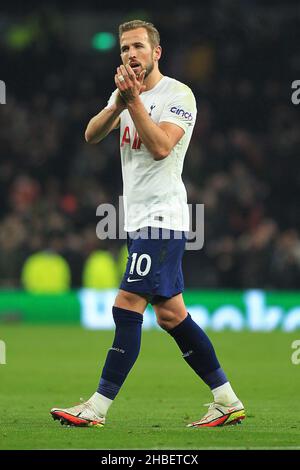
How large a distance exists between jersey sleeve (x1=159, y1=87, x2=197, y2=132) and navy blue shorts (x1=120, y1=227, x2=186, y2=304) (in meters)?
0.65

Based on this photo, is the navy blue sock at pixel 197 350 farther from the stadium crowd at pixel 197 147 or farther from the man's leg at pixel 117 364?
the stadium crowd at pixel 197 147

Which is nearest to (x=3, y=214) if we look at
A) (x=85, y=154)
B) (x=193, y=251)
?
(x=85, y=154)

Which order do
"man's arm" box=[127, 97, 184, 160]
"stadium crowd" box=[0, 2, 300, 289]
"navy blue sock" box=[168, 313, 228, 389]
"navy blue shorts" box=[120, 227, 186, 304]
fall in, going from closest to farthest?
"man's arm" box=[127, 97, 184, 160]
"navy blue shorts" box=[120, 227, 186, 304]
"navy blue sock" box=[168, 313, 228, 389]
"stadium crowd" box=[0, 2, 300, 289]

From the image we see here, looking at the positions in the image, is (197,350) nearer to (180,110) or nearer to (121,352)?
(121,352)

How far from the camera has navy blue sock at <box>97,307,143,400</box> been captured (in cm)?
683

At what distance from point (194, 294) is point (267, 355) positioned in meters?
4.44

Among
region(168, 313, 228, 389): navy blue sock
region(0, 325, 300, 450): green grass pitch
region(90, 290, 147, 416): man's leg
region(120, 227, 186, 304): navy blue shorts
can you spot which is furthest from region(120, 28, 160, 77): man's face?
region(0, 325, 300, 450): green grass pitch

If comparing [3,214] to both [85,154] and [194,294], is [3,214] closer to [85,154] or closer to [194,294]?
[85,154]

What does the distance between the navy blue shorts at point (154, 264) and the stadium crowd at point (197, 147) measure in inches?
463

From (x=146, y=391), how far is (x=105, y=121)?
131 inches

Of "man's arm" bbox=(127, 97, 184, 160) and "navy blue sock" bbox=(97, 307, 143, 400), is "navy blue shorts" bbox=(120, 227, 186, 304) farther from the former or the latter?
"man's arm" bbox=(127, 97, 184, 160)

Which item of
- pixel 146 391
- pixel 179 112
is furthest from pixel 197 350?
pixel 146 391
